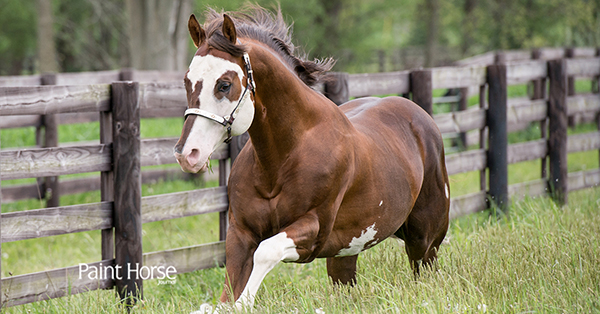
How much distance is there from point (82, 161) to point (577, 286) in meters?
3.17

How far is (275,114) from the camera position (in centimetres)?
298

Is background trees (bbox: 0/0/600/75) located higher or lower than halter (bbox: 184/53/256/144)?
higher

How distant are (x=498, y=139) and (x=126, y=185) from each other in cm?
414

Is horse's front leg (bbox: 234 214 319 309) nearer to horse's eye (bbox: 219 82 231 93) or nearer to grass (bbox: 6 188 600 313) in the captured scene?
grass (bbox: 6 188 600 313)

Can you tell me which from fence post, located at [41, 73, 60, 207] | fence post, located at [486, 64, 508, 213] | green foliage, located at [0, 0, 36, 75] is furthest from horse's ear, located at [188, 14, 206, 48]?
green foliage, located at [0, 0, 36, 75]

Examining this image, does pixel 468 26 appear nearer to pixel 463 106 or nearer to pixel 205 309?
pixel 463 106

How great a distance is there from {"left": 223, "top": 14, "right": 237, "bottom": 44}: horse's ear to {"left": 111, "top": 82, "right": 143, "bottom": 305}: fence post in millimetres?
1829

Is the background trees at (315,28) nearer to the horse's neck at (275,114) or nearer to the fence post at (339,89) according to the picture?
the fence post at (339,89)

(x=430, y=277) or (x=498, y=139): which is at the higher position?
(x=498, y=139)

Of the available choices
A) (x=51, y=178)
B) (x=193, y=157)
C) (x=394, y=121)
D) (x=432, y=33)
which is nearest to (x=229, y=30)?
(x=193, y=157)

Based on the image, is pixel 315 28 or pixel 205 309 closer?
pixel 205 309

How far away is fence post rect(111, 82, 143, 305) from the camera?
4.30m

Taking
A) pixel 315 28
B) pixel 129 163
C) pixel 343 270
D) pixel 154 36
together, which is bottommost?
pixel 343 270

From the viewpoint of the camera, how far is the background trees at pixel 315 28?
15.9 m
